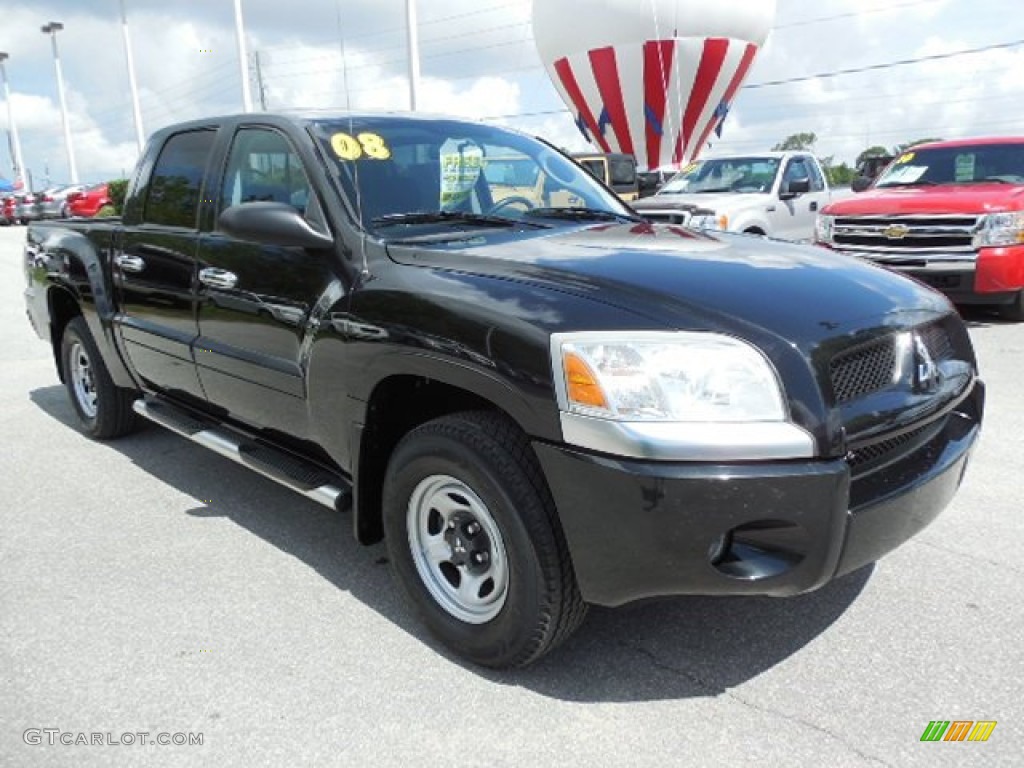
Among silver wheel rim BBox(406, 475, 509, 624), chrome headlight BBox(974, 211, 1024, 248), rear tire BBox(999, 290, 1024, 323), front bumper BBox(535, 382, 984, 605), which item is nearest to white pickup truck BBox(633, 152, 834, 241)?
chrome headlight BBox(974, 211, 1024, 248)

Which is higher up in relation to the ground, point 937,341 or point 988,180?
point 988,180

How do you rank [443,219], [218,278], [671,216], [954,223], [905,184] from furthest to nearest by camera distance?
1. [671,216]
2. [905,184]
3. [954,223]
4. [218,278]
5. [443,219]

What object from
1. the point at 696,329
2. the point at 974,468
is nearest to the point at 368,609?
the point at 696,329

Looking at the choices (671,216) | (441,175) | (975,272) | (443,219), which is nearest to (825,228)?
(975,272)

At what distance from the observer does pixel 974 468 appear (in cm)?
439

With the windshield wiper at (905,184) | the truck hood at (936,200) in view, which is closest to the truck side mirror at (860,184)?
the windshield wiper at (905,184)

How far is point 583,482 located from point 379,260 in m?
1.17

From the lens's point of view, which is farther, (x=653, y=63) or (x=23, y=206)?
(x=23, y=206)

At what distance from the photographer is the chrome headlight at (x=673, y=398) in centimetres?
215

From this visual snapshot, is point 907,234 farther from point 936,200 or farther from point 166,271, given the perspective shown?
point 166,271

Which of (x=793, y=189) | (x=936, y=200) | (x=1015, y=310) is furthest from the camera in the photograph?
(x=793, y=189)

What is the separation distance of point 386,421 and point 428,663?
2.69 ft

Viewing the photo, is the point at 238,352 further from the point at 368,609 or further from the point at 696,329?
the point at 696,329

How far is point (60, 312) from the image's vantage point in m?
5.46
